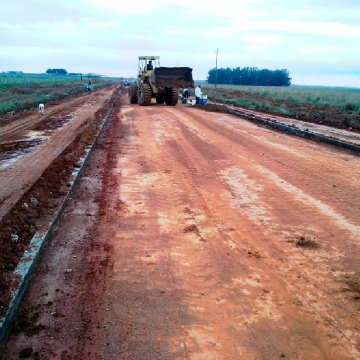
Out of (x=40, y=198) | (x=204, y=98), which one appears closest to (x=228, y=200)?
(x=40, y=198)

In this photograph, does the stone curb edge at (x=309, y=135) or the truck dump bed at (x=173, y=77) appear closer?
the stone curb edge at (x=309, y=135)

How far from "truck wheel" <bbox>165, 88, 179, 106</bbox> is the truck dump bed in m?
1.35

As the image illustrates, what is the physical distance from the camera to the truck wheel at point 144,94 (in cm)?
2702

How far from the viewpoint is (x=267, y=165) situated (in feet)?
35.5

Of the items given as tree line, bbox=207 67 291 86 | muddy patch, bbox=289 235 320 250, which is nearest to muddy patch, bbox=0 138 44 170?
muddy patch, bbox=289 235 320 250

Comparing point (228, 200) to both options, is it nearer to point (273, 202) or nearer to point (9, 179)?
point (273, 202)

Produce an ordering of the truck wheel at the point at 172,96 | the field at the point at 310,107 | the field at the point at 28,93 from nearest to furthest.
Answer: the field at the point at 310,107, the truck wheel at the point at 172,96, the field at the point at 28,93

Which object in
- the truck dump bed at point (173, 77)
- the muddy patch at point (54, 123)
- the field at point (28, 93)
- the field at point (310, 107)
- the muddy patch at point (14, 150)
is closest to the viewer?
the muddy patch at point (14, 150)

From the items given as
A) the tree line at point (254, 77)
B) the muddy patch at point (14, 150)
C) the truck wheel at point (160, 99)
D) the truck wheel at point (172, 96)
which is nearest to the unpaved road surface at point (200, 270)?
the muddy patch at point (14, 150)

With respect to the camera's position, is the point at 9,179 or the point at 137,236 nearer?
the point at 137,236

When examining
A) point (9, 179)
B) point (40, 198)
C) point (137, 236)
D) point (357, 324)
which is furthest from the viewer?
point (9, 179)

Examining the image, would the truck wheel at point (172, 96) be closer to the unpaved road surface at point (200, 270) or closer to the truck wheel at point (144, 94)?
the truck wheel at point (144, 94)

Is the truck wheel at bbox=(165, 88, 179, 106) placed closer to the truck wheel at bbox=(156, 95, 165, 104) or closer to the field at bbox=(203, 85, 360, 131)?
the truck wheel at bbox=(156, 95, 165, 104)

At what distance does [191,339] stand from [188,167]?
678 cm
